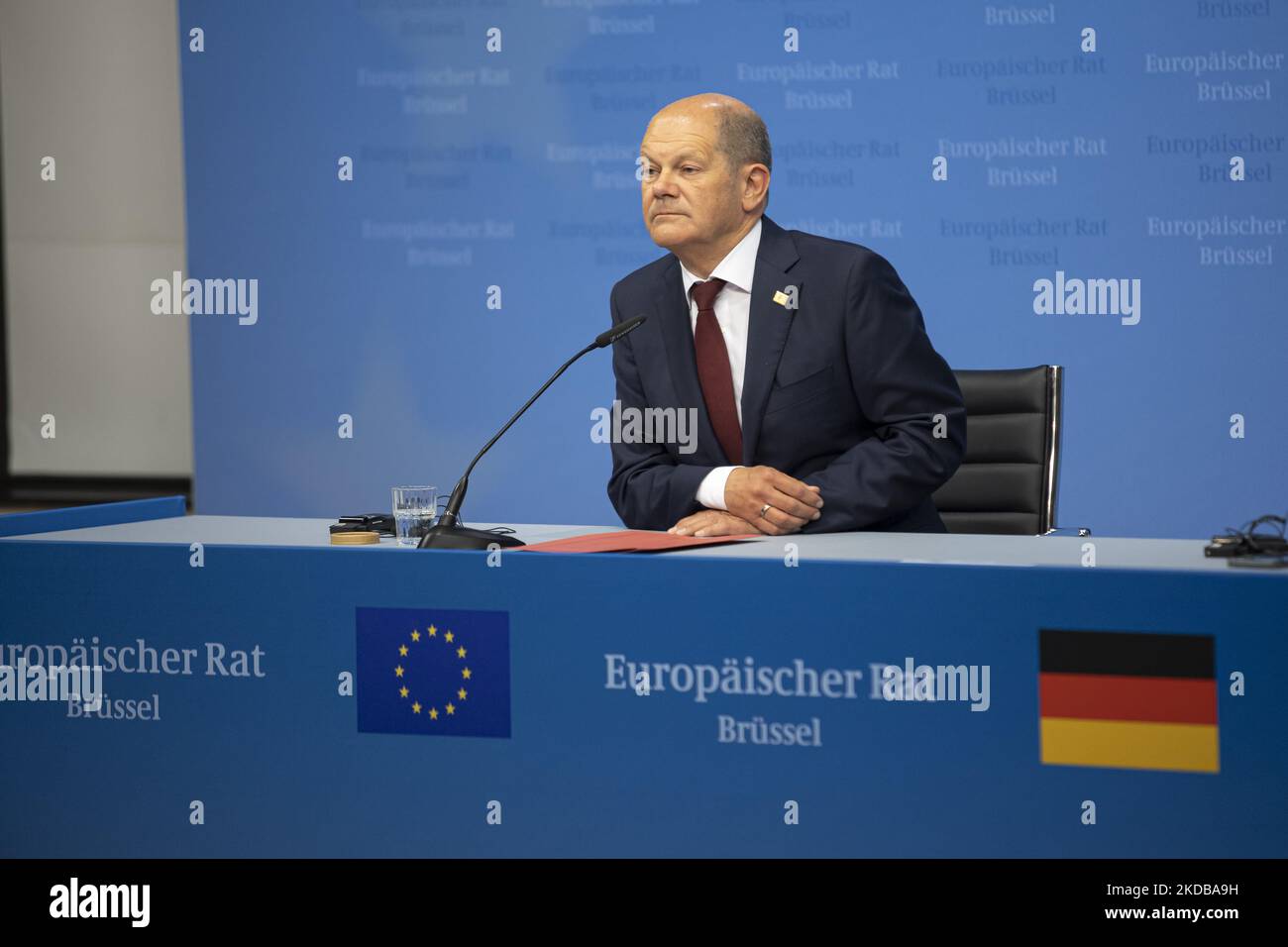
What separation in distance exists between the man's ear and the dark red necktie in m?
0.16

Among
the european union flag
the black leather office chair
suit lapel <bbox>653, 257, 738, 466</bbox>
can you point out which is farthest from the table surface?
the black leather office chair

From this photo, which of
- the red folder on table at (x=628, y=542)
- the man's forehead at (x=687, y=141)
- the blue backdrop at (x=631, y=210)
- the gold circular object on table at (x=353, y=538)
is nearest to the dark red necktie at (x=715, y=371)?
the man's forehead at (x=687, y=141)

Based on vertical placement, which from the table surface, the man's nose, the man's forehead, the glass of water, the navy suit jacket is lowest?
the table surface

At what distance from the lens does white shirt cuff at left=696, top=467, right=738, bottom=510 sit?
2.45m

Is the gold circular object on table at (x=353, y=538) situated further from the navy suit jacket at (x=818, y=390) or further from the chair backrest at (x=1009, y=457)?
the chair backrest at (x=1009, y=457)

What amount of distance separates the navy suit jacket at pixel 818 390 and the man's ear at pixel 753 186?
9cm

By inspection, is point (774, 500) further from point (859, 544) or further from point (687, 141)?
point (687, 141)

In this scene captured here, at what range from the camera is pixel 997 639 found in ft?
5.99

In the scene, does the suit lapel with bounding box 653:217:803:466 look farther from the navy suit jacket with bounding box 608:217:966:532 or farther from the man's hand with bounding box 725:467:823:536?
the man's hand with bounding box 725:467:823:536

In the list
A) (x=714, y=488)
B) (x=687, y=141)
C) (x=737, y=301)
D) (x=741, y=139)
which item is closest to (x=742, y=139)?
(x=741, y=139)

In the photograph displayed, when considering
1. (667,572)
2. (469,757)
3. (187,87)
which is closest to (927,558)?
(667,572)

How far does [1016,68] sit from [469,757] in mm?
3421

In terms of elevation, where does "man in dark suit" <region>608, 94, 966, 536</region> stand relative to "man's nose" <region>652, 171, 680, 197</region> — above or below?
below
